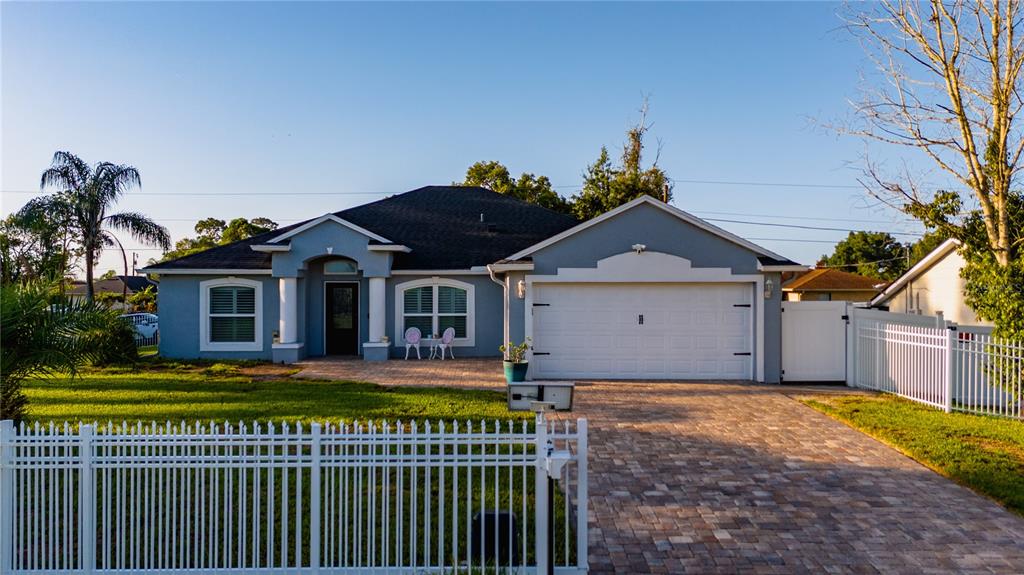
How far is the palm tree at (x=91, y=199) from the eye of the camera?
79.7 ft

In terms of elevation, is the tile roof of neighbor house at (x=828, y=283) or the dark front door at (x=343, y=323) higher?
the tile roof of neighbor house at (x=828, y=283)

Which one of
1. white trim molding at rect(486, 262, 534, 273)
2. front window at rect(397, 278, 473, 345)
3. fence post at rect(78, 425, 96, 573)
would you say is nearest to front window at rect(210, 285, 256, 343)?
front window at rect(397, 278, 473, 345)

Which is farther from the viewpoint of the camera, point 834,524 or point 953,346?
point 953,346

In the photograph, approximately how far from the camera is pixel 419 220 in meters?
22.1

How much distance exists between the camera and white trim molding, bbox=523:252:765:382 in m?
14.8

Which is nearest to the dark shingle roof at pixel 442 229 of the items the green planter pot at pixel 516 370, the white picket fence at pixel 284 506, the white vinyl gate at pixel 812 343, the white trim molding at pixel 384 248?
the white trim molding at pixel 384 248

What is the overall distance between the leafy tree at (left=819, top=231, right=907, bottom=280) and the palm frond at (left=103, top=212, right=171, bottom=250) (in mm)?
59966

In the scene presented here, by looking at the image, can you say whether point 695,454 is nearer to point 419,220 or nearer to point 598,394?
point 598,394

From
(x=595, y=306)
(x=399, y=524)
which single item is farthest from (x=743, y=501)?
(x=595, y=306)

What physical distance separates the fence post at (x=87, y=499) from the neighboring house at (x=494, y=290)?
10.5m

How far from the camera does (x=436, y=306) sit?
62.5 ft

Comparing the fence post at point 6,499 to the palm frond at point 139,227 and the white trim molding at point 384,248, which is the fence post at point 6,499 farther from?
the palm frond at point 139,227

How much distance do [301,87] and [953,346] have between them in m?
15.7

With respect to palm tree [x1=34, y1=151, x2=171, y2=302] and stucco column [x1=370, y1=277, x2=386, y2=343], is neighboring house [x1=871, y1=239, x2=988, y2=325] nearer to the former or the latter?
stucco column [x1=370, y1=277, x2=386, y2=343]
